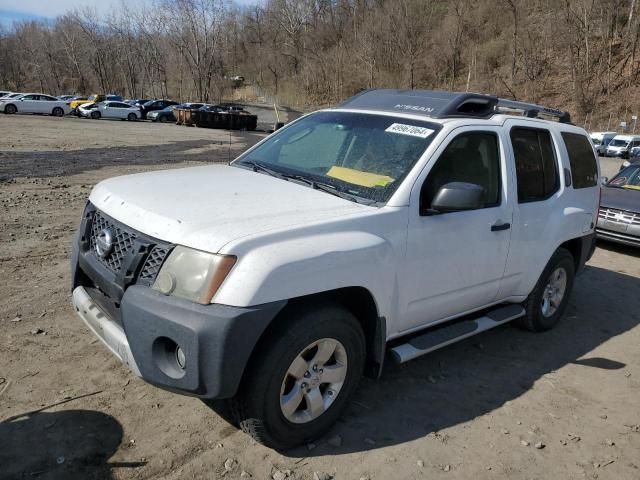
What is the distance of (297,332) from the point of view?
2.82m

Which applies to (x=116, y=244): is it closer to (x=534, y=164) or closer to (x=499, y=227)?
(x=499, y=227)

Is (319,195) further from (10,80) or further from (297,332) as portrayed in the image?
(10,80)

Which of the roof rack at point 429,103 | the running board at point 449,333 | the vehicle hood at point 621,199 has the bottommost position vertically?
the running board at point 449,333

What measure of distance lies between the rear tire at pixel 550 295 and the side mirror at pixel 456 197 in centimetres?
180

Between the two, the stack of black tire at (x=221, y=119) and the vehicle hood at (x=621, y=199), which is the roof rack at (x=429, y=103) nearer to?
the vehicle hood at (x=621, y=199)

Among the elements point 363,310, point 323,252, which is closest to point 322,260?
point 323,252

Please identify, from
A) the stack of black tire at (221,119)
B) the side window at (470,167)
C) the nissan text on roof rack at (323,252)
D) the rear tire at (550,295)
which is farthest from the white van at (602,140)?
the side window at (470,167)

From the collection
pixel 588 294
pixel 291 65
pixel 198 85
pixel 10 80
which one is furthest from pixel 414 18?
pixel 588 294

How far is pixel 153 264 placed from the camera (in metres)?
2.80

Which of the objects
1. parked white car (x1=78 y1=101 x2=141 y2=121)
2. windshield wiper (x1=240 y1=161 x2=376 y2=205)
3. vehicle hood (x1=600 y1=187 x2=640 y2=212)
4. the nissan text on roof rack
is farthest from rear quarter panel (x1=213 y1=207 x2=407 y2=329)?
parked white car (x1=78 y1=101 x2=141 y2=121)

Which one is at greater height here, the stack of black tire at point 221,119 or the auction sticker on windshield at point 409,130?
the auction sticker on windshield at point 409,130

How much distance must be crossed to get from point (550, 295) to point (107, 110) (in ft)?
137

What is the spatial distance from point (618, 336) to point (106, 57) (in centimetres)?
8962

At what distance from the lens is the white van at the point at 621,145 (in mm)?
33353
